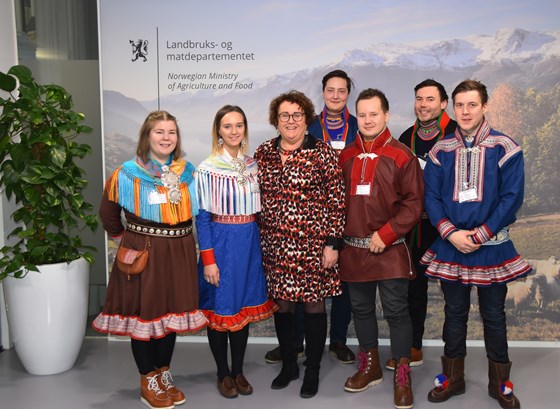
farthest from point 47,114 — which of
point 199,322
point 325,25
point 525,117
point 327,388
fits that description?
point 525,117

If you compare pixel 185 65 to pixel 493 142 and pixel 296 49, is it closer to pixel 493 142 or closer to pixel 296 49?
pixel 296 49

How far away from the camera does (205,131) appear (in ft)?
12.9

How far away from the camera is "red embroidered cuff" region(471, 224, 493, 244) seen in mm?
2631

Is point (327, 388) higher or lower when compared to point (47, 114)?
lower

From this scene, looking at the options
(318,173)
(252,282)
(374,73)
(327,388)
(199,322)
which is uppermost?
(374,73)

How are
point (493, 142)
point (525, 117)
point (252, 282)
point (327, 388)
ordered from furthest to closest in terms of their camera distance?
1. point (525, 117)
2. point (327, 388)
3. point (252, 282)
4. point (493, 142)

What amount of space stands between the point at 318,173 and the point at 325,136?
750 mm

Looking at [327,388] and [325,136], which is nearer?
[327,388]

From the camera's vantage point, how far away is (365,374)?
3068mm

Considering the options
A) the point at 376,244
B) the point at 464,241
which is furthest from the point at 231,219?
the point at 464,241

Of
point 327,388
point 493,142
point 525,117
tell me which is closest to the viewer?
point 493,142

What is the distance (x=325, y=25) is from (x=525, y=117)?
1.53m

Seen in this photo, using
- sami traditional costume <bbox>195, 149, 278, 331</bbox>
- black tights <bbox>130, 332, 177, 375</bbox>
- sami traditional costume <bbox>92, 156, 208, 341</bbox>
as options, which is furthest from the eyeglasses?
black tights <bbox>130, 332, 177, 375</bbox>

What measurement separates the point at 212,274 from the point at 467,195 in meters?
1.34
